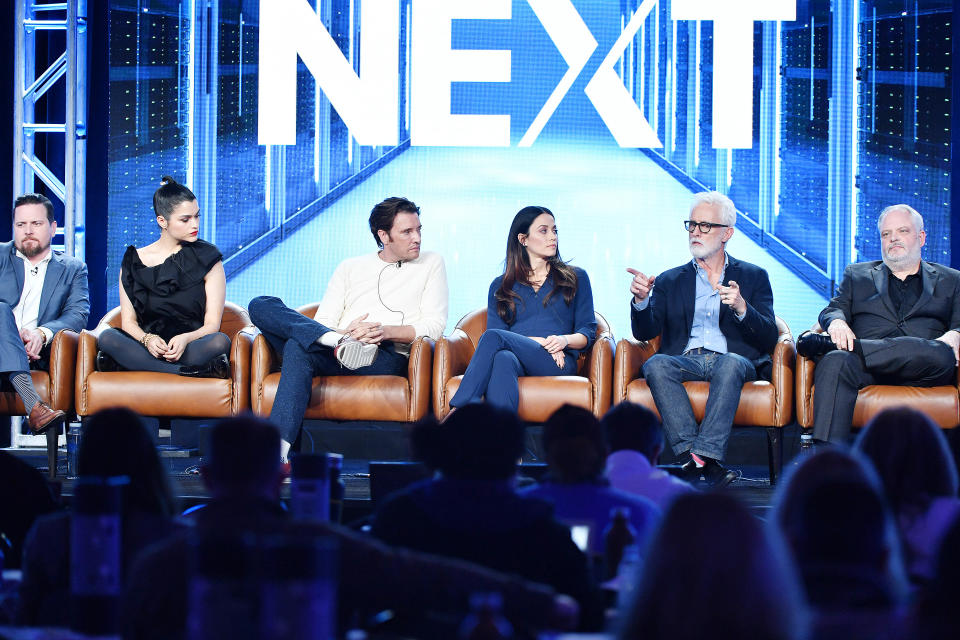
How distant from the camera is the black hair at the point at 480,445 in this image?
1.85 meters

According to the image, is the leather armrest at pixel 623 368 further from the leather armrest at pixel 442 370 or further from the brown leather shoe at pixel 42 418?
the brown leather shoe at pixel 42 418

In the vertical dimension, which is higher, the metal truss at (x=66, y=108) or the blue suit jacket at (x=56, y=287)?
the metal truss at (x=66, y=108)

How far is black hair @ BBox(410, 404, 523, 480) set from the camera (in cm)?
185

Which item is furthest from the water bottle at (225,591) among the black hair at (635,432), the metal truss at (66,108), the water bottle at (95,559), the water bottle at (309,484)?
the metal truss at (66,108)

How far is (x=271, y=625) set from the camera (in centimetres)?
129

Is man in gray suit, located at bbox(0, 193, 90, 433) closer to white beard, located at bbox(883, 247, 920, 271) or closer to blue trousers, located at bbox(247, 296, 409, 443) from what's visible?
blue trousers, located at bbox(247, 296, 409, 443)

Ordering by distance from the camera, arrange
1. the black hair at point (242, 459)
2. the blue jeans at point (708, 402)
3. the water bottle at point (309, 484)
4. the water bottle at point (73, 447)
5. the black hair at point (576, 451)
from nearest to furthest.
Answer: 1. the black hair at point (242, 459)
2. the black hair at point (576, 451)
3. the water bottle at point (309, 484)
4. the blue jeans at point (708, 402)
5. the water bottle at point (73, 447)

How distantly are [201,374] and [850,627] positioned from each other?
13.2ft

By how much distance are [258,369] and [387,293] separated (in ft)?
2.52

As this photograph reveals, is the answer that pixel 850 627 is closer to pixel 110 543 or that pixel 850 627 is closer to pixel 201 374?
pixel 110 543

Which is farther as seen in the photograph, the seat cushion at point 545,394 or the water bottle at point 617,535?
the seat cushion at point 545,394

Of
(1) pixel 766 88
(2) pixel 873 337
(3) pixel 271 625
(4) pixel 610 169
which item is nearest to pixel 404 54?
(4) pixel 610 169

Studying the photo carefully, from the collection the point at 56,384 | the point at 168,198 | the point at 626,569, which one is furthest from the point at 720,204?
the point at 626,569

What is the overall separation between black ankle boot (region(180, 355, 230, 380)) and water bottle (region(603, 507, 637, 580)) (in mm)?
3153
